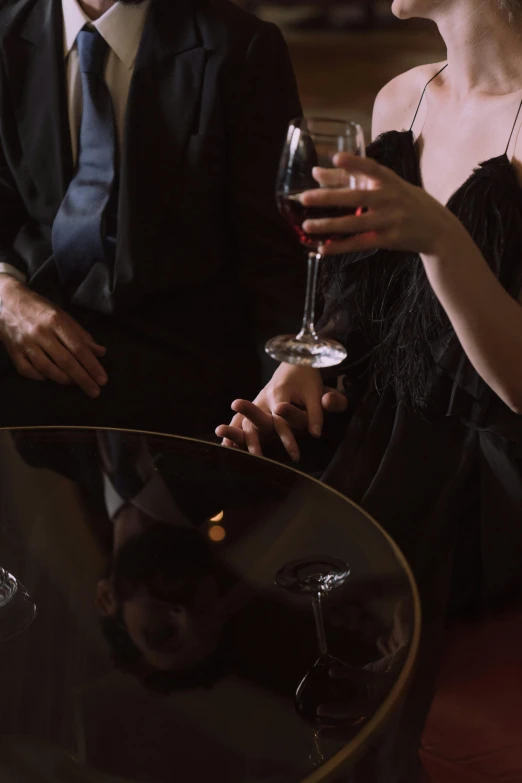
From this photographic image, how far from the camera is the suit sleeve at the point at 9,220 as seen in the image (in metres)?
1.73

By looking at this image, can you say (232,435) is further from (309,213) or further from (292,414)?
(309,213)

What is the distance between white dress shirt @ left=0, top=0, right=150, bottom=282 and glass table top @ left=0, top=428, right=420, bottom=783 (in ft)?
2.63

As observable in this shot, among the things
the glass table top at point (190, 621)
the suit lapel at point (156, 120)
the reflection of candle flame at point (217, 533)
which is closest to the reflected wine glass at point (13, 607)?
the glass table top at point (190, 621)

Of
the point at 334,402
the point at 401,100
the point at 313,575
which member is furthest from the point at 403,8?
the point at 313,575

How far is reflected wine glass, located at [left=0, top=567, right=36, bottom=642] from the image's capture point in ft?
2.60

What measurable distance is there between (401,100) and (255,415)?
605 millimetres

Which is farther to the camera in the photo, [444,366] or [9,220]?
[9,220]

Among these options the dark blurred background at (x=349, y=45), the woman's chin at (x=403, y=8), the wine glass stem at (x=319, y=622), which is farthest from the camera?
the dark blurred background at (x=349, y=45)

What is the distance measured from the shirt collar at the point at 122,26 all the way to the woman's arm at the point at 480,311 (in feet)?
3.06

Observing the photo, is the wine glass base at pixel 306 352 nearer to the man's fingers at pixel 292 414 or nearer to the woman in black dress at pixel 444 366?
the woman in black dress at pixel 444 366

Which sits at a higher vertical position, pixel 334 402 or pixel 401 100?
pixel 401 100

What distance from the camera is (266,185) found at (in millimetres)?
1604

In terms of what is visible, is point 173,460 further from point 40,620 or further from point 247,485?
point 40,620

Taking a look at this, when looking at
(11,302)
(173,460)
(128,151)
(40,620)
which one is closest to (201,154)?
(128,151)
